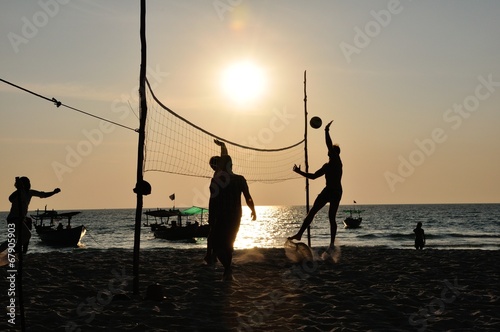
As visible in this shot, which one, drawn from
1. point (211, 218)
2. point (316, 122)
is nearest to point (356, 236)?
point (316, 122)

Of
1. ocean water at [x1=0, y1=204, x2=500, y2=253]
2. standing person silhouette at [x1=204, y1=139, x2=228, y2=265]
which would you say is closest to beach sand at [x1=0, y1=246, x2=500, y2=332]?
standing person silhouette at [x1=204, y1=139, x2=228, y2=265]

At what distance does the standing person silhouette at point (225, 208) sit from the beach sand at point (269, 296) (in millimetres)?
531

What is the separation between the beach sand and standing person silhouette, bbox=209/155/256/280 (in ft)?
1.74

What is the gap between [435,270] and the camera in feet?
30.4

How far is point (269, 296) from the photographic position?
277 inches

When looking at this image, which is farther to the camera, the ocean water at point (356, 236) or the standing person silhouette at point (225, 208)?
the ocean water at point (356, 236)

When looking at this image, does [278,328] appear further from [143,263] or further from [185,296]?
[143,263]

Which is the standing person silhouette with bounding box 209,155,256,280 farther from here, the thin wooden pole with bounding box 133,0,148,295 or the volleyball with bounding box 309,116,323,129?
the volleyball with bounding box 309,116,323,129

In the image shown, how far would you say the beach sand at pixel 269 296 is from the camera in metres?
5.64

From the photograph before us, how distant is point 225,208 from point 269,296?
152 centimetres

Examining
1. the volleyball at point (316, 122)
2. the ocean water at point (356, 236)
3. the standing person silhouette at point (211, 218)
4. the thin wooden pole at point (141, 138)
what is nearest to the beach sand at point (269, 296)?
the standing person silhouette at point (211, 218)

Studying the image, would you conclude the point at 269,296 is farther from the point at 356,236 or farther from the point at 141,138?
the point at 356,236

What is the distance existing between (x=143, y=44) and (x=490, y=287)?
581 cm

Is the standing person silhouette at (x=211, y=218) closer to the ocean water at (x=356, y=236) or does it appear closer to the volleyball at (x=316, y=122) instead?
the volleyball at (x=316, y=122)
